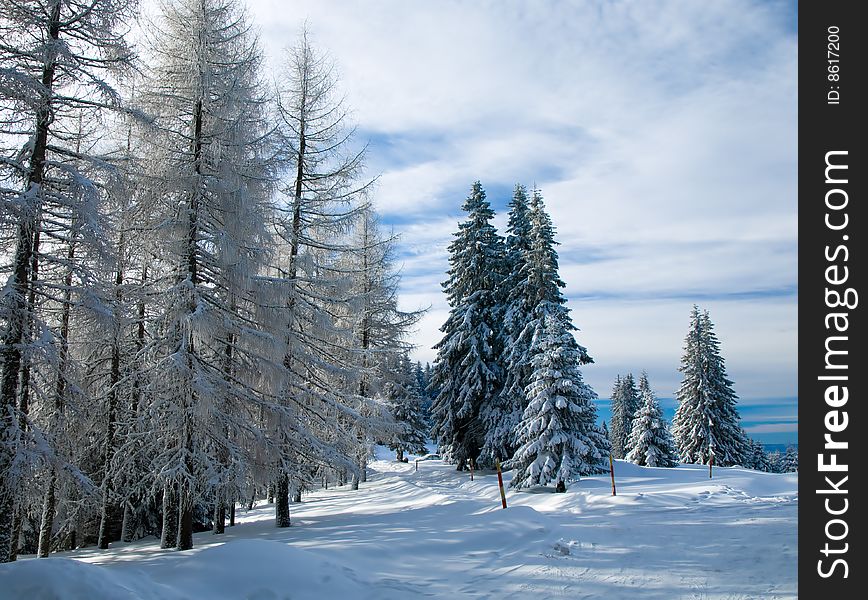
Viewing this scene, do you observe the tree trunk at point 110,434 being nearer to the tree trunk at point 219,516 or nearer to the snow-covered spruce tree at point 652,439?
the tree trunk at point 219,516

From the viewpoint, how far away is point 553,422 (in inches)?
722

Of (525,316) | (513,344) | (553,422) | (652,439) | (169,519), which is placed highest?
(525,316)

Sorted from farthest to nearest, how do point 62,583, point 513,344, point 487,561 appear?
point 513,344
point 487,561
point 62,583

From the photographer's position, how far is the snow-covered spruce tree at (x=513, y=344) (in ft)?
77.5

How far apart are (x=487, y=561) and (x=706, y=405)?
107ft

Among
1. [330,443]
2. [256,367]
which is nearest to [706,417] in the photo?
[330,443]

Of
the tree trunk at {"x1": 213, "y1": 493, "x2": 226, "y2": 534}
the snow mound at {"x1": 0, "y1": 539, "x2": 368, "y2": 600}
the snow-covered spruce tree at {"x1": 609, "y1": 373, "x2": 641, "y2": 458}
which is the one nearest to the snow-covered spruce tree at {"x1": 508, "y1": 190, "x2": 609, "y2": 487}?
the tree trunk at {"x1": 213, "y1": 493, "x2": 226, "y2": 534}

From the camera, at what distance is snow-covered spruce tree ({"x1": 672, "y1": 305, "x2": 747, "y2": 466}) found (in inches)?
1366

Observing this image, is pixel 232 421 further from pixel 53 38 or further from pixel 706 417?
pixel 706 417

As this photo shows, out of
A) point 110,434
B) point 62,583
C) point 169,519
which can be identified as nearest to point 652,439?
point 169,519

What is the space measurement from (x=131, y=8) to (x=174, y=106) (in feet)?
6.50

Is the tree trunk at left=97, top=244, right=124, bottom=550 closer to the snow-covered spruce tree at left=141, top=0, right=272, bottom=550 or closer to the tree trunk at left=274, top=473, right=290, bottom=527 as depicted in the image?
the snow-covered spruce tree at left=141, top=0, right=272, bottom=550

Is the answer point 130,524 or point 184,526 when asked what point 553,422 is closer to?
point 184,526

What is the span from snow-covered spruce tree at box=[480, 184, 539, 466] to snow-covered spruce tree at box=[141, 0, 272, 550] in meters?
13.9
